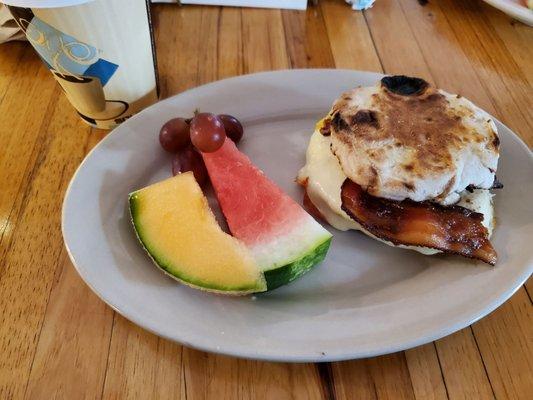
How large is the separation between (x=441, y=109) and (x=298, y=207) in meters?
0.41

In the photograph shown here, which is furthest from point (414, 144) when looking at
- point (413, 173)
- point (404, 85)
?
point (404, 85)

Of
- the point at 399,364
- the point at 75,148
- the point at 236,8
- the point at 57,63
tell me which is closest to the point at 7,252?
the point at 75,148

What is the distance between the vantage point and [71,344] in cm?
89

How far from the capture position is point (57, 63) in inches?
44.3

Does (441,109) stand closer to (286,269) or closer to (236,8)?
(286,269)

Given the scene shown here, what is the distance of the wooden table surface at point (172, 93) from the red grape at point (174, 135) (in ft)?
0.89

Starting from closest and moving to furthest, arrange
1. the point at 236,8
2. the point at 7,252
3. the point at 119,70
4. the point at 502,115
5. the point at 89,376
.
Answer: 1. the point at 89,376
2. the point at 7,252
3. the point at 119,70
4. the point at 502,115
5. the point at 236,8

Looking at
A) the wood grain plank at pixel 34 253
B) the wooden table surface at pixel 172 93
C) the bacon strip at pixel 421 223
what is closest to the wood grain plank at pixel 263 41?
the wooden table surface at pixel 172 93

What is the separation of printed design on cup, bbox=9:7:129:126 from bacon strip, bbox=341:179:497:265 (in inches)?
26.6

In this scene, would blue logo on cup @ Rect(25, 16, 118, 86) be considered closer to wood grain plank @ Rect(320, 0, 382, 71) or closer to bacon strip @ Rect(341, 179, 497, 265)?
bacon strip @ Rect(341, 179, 497, 265)

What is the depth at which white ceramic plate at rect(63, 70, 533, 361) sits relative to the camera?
2.69 ft

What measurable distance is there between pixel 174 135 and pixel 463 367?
0.82 meters

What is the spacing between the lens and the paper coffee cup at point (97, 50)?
102cm

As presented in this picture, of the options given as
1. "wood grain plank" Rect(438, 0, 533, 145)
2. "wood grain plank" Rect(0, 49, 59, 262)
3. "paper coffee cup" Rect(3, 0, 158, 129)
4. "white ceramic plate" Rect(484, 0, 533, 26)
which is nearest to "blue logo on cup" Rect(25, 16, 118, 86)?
"paper coffee cup" Rect(3, 0, 158, 129)
